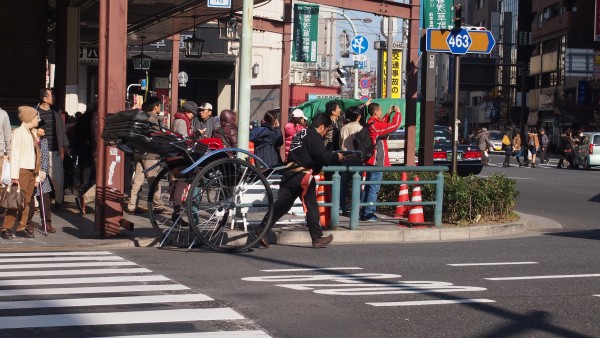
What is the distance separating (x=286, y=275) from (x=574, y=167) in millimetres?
39434

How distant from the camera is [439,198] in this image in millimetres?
15445

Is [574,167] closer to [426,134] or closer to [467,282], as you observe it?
[426,134]

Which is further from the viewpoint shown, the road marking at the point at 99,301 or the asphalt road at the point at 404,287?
the road marking at the point at 99,301

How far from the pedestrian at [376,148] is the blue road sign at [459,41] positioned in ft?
5.12

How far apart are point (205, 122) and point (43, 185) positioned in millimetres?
4325

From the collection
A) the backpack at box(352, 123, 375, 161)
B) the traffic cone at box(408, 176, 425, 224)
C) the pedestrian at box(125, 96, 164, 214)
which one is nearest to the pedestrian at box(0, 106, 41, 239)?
the pedestrian at box(125, 96, 164, 214)

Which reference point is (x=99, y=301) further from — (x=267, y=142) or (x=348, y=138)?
(x=267, y=142)

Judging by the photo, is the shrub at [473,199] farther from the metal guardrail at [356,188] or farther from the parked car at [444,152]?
the parked car at [444,152]

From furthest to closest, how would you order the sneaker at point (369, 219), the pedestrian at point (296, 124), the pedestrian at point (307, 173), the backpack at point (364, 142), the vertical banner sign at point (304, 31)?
the vertical banner sign at point (304, 31) → the pedestrian at point (296, 124) → the sneaker at point (369, 219) → the backpack at point (364, 142) → the pedestrian at point (307, 173)

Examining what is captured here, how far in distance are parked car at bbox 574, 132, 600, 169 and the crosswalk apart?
120ft

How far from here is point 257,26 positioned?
26.5m

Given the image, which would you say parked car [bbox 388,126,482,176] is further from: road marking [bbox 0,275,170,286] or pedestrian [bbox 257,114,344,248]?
road marking [bbox 0,275,170,286]

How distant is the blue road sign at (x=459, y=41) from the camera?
17.3 meters

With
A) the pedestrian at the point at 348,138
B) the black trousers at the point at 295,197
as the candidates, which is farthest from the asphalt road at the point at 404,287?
the pedestrian at the point at 348,138
